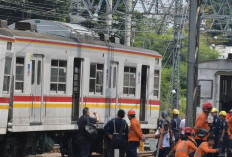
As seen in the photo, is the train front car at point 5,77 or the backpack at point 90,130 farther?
the backpack at point 90,130

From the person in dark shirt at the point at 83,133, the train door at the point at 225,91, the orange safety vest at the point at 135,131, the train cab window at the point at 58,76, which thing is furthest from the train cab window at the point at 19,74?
the train door at the point at 225,91

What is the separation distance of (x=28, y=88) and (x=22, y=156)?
6.19 feet

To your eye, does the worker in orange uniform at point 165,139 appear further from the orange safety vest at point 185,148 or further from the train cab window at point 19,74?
the train cab window at point 19,74

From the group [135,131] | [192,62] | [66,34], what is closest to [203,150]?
[135,131]

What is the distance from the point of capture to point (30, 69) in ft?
60.1

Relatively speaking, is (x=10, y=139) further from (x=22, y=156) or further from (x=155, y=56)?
(x=155, y=56)

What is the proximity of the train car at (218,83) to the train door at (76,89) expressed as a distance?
30.5 feet

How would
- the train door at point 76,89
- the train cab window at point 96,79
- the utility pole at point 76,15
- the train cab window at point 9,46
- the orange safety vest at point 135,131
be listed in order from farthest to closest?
the utility pole at point 76,15
the train cab window at point 96,79
the train door at point 76,89
the train cab window at point 9,46
the orange safety vest at point 135,131

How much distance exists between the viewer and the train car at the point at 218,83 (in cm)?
2802

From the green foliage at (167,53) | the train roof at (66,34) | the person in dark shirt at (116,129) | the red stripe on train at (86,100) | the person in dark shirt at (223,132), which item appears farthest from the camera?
the green foliage at (167,53)

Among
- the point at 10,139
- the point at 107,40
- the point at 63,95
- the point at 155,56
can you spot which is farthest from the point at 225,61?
the point at 10,139

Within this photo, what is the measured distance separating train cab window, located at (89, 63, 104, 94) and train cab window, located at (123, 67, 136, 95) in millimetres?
1308

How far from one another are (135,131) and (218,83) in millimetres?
11881

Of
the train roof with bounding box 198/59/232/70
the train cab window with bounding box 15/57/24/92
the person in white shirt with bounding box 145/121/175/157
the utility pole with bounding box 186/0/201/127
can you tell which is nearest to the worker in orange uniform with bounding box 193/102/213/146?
the person in white shirt with bounding box 145/121/175/157
